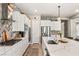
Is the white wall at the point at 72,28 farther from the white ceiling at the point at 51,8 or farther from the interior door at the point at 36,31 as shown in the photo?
the interior door at the point at 36,31

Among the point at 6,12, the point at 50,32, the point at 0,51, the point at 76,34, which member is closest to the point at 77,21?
the point at 76,34

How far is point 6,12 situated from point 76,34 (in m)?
3.04

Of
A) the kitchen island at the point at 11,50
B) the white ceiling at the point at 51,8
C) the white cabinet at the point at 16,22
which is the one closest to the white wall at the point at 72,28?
the white ceiling at the point at 51,8

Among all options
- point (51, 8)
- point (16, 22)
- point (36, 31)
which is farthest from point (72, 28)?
point (16, 22)

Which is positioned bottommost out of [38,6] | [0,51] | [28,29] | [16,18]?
[0,51]

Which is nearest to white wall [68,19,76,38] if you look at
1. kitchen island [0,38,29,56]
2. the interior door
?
the interior door

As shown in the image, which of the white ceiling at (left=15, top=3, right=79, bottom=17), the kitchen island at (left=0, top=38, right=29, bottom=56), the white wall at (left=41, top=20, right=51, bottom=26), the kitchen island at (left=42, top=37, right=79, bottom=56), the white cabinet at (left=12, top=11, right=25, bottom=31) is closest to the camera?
the kitchen island at (left=42, top=37, right=79, bottom=56)

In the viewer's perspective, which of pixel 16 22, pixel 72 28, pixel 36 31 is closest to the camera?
pixel 16 22

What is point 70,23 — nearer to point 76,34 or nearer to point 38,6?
point 76,34

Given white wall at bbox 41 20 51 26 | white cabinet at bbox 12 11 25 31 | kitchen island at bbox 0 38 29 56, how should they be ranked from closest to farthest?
kitchen island at bbox 0 38 29 56 → white cabinet at bbox 12 11 25 31 → white wall at bbox 41 20 51 26

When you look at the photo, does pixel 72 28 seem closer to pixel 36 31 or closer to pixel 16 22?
pixel 36 31

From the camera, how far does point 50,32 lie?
577cm

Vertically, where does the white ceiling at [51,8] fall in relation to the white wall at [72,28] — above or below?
above

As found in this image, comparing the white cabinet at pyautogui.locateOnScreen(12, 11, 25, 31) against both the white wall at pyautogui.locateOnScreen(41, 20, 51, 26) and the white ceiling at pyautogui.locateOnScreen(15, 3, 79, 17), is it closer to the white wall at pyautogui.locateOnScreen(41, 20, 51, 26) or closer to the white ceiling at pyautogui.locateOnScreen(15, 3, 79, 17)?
the white ceiling at pyautogui.locateOnScreen(15, 3, 79, 17)
